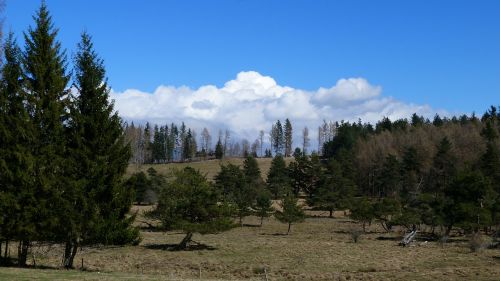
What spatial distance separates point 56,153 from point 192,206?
809 inches

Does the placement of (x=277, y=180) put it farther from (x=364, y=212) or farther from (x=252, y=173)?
(x=364, y=212)

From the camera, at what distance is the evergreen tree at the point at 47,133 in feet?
71.9

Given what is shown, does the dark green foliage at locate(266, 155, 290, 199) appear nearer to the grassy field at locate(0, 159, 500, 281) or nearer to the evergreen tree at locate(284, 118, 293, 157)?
the grassy field at locate(0, 159, 500, 281)

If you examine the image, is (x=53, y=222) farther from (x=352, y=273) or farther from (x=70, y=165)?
(x=352, y=273)

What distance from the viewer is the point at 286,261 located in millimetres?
32500

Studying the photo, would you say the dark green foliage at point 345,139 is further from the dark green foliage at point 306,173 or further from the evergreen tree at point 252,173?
the evergreen tree at point 252,173

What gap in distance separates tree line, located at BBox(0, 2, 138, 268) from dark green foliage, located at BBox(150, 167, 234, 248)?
1752 cm

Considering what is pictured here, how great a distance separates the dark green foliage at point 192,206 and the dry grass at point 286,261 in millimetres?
2105

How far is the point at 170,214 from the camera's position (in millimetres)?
42375

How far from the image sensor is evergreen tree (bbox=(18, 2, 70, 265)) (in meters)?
21.9

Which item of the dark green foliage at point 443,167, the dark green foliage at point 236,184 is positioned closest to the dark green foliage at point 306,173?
the dark green foliage at point 236,184

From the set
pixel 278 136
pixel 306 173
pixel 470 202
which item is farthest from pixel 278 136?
pixel 470 202

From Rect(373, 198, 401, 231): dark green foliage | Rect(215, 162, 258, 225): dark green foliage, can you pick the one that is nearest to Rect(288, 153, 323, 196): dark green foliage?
Rect(215, 162, 258, 225): dark green foliage

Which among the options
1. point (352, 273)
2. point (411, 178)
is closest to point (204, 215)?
point (352, 273)
